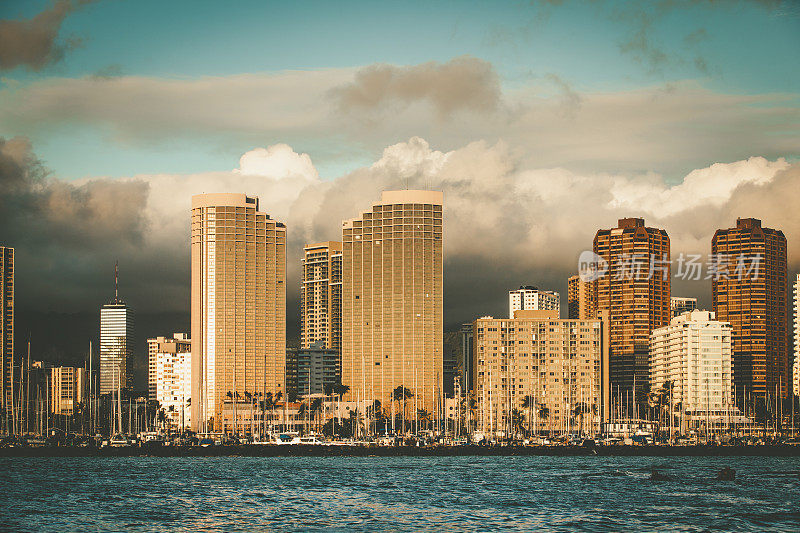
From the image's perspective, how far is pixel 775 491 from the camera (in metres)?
151

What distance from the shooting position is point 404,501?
139 metres

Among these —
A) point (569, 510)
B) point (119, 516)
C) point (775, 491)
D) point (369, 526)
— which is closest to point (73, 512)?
point (119, 516)

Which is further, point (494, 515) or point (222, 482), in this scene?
point (222, 482)

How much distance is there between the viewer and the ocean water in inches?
4643

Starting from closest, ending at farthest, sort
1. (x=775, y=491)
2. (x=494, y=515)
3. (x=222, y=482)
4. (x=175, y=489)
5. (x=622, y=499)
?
(x=494, y=515), (x=622, y=499), (x=775, y=491), (x=175, y=489), (x=222, y=482)

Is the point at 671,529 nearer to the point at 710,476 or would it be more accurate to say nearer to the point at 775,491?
the point at 775,491

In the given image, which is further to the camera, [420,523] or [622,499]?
[622,499]

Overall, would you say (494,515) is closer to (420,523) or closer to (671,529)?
(420,523)

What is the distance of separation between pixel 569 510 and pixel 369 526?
26089 millimetres

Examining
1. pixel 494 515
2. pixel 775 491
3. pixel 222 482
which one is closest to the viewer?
pixel 494 515

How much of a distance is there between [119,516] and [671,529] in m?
58.1

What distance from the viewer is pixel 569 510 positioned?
130 meters

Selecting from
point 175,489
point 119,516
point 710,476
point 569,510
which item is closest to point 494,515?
point 569,510

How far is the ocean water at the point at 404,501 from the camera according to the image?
118 meters
